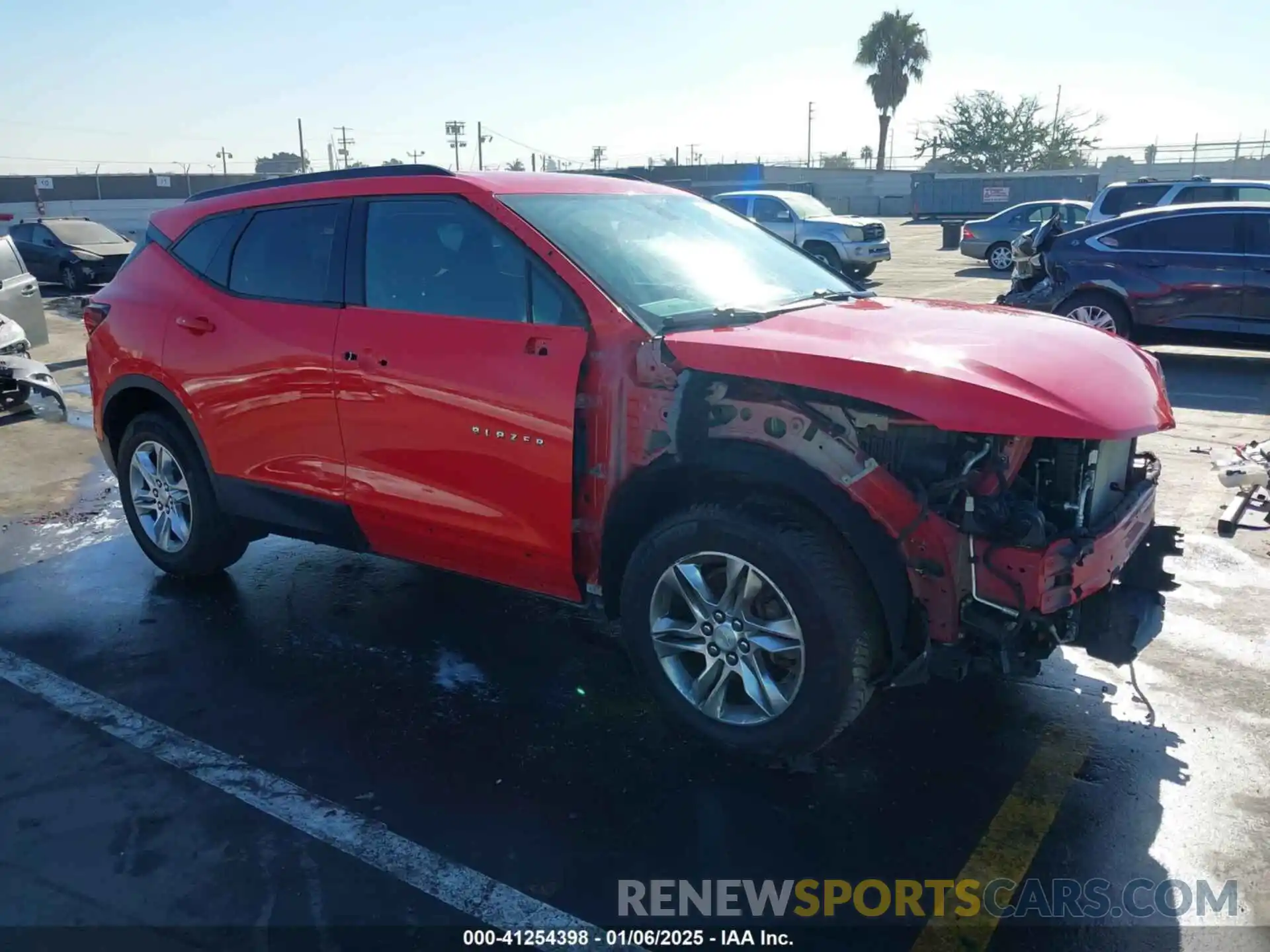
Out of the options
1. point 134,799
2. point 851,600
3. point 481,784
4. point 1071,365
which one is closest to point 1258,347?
point 1071,365

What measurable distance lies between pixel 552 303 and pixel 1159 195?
14800mm

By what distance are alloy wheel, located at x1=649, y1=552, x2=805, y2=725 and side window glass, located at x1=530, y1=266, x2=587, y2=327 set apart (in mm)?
935

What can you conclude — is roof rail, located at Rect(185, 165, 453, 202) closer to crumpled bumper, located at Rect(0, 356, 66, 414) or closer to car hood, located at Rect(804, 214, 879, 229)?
crumpled bumper, located at Rect(0, 356, 66, 414)

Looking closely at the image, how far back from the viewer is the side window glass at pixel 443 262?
12.3 ft

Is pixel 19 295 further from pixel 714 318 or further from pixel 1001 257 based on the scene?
pixel 1001 257

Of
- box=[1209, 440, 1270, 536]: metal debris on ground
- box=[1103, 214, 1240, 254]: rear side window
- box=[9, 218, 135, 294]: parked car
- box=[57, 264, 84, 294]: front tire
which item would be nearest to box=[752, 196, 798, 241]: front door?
box=[1103, 214, 1240, 254]: rear side window

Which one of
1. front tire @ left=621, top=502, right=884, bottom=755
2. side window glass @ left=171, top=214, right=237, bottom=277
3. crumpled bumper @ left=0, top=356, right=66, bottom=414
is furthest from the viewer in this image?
crumpled bumper @ left=0, top=356, right=66, bottom=414

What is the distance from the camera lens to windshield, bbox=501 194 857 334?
12.1 feet

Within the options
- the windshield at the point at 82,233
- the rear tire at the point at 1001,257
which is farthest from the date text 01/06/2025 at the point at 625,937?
the windshield at the point at 82,233

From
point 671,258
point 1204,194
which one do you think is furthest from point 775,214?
point 671,258

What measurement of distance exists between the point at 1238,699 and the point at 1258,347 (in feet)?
23.4

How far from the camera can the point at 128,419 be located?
5.36 m

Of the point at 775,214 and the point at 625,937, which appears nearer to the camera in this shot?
the point at 625,937

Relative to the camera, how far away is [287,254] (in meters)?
4.50
